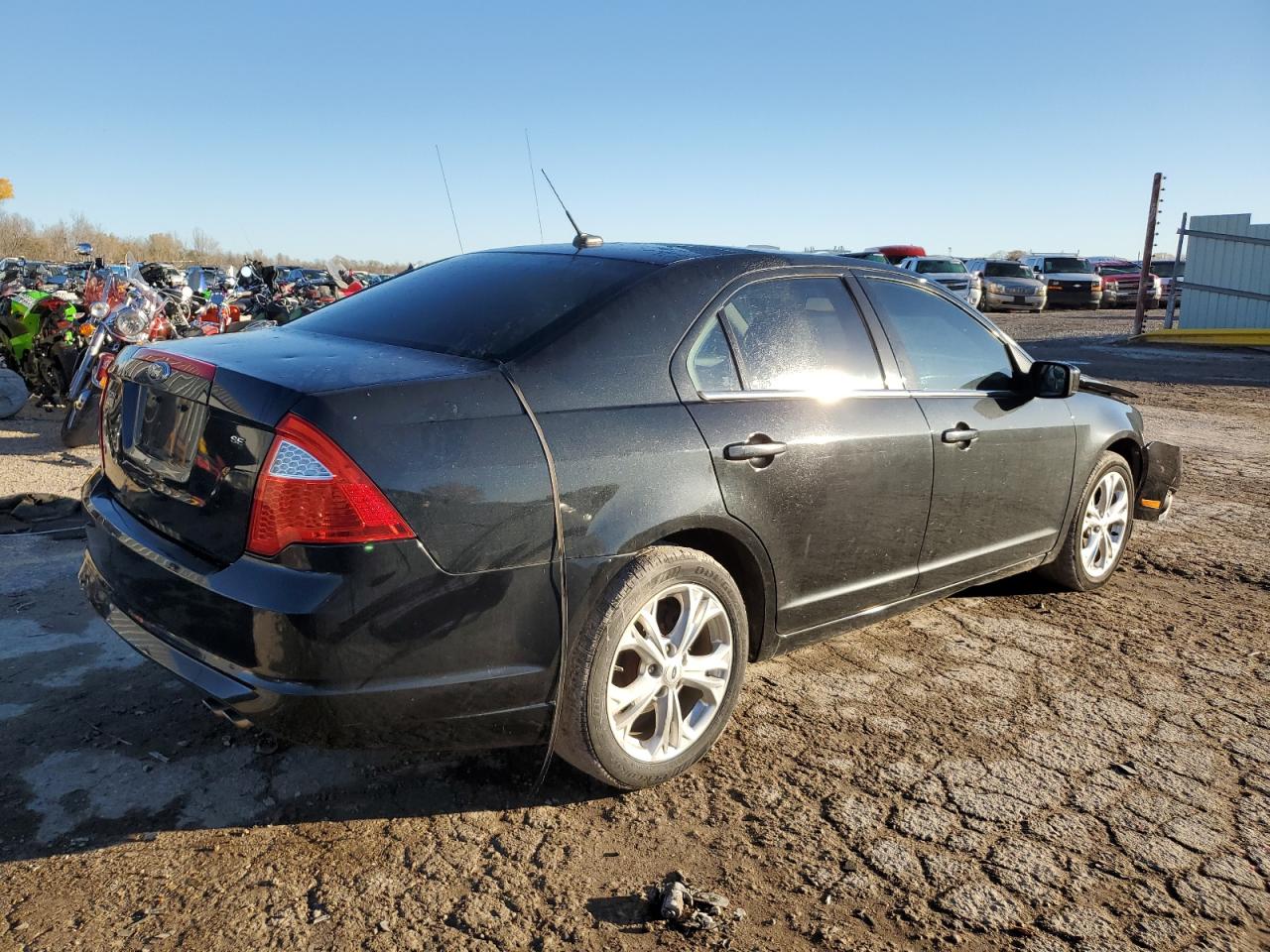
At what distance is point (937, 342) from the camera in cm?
416

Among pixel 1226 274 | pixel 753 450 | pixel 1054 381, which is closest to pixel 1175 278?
pixel 1226 274

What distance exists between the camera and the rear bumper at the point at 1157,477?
5.42 metres

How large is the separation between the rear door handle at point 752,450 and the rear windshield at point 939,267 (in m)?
23.5

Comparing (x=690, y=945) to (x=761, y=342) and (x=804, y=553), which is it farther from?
(x=761, y=342)

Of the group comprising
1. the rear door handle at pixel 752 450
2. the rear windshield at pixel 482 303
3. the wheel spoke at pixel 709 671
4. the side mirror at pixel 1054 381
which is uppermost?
the rear windshield at pixel 482 303

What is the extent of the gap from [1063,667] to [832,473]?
4.98 ft

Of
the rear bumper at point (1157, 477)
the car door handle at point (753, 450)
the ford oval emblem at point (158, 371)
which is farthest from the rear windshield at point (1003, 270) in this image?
the ford oval emblem at point (158, 371)

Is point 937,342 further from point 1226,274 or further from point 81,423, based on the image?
point 1226,274

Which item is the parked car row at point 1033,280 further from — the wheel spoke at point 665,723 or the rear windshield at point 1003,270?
the wheel spoke at point 665,723

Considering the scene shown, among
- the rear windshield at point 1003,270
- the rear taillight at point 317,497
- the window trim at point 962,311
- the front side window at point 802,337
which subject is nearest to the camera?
the rear taillight at point 317,497

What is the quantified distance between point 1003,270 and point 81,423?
1066 inches

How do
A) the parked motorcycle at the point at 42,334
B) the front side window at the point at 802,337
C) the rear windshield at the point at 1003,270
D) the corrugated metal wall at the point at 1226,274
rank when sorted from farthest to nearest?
the rear windshield at the point at 1003,270
the corrugated metal wall at the point at 1226,274
the parked motorcycle at the point at 42,334
the front side window at the point at 802,337

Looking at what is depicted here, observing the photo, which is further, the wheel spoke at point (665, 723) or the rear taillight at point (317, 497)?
the wheel spoke at point (665, 723)

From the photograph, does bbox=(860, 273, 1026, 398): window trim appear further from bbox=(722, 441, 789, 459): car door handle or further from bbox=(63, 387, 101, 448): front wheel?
bbox=(63, 387, 101, 448): front wheel
